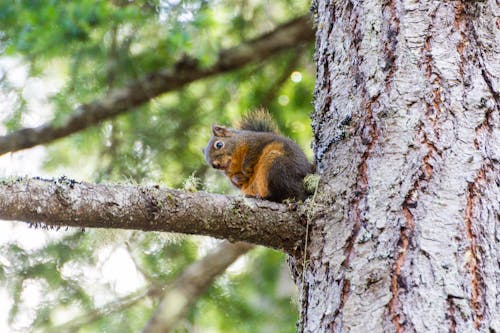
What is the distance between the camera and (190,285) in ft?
9.29

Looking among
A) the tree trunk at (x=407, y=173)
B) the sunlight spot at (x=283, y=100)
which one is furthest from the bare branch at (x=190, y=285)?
the tree trunk at (x=407, y=173)

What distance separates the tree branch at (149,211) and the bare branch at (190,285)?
103 centimetres

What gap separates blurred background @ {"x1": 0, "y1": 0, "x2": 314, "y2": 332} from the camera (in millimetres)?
2908

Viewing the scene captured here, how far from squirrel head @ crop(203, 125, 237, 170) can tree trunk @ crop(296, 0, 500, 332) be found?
107 cm


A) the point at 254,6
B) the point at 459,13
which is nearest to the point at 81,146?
the point at 254,6

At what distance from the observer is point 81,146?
318 cm

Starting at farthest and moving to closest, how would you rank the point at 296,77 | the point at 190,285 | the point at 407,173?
the point at 296,77
the point at 190,285
the point at 407,173

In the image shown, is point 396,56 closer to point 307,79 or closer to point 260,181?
point 260,181

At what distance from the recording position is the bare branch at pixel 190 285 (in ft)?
8.95

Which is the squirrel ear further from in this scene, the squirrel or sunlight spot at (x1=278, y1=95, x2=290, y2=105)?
sunlight spot at (x1=278, y1=95, x2=290, y2=105)

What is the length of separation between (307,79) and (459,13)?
1.82m

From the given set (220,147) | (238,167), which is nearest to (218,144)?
(220,147)

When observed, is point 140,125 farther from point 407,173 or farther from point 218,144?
point 407,173

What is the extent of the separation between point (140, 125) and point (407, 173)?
1889 millimetres
